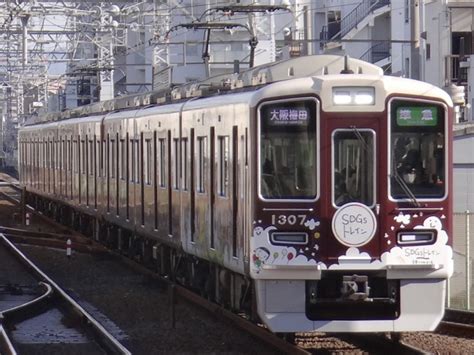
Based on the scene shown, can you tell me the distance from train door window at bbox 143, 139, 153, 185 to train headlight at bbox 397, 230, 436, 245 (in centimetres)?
714

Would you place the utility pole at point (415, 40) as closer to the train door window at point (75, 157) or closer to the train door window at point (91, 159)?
the train door window at point (91, 159)

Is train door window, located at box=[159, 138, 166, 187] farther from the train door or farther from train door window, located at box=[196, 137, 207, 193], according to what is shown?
the train door

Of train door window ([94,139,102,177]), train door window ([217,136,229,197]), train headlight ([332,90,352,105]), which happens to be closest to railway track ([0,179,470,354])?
train door window ([217,136,229,197])

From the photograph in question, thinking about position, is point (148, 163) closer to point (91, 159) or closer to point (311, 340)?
point (311, 340)

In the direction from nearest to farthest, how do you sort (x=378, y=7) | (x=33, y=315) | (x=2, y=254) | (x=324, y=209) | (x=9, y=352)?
(x=324, y=209) → (x=9, y=352) → (x=33, y=315) → (x=2, y=254) → (x=378, y=7)

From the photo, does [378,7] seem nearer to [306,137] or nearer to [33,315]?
[33,315]

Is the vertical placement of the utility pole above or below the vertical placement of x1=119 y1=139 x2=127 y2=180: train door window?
above

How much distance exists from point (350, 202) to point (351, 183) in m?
0.17

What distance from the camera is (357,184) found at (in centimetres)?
Result: 982

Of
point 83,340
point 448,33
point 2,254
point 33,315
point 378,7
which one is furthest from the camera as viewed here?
point 378,7

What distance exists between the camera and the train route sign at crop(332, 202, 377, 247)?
9.73 meters

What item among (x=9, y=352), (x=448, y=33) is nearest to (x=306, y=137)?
(x=9, y=352)

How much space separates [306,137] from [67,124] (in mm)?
17581

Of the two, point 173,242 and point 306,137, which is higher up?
point 306,137
